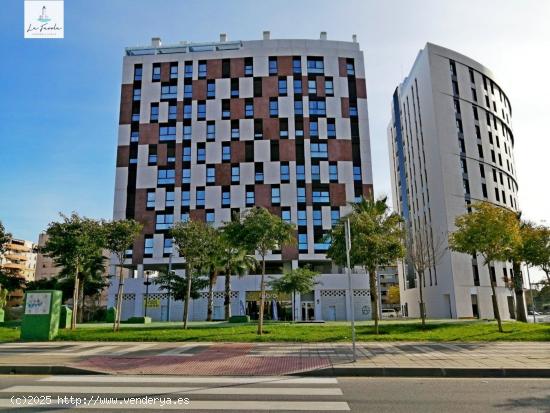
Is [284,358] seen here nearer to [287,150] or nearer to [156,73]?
[287,150]

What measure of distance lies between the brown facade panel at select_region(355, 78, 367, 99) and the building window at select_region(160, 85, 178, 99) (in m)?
22.2

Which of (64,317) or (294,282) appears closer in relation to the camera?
(64,317)

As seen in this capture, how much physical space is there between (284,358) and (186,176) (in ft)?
136

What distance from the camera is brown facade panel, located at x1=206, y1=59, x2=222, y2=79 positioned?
5471 cm

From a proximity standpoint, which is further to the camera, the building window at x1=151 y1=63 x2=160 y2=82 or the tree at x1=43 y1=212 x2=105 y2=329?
the building window at x1=151 y1=63 x2=160 y2=82

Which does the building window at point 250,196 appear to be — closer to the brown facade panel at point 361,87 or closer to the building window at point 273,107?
the building window at point 273,107

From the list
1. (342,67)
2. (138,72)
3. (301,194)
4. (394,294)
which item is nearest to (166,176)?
(138,72)

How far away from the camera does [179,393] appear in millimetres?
8352

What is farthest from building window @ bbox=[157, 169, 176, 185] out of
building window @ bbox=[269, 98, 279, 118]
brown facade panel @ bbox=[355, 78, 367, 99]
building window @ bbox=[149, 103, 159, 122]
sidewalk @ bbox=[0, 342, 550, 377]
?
sidewalk @ bbox=[0, 342, 550, 377]

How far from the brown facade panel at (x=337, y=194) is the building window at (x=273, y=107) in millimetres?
10938

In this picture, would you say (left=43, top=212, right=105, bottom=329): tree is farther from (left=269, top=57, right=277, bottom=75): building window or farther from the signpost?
(left=269, top=57, right=277, bottom=75): building window

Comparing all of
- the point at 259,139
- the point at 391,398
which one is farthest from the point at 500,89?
the point at 391,398

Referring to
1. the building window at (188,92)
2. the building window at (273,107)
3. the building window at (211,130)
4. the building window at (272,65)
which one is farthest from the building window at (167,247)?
the building window at (272,65)

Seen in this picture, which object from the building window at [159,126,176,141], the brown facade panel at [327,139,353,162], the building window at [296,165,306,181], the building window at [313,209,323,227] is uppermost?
the building window at [159,126,176,141]
